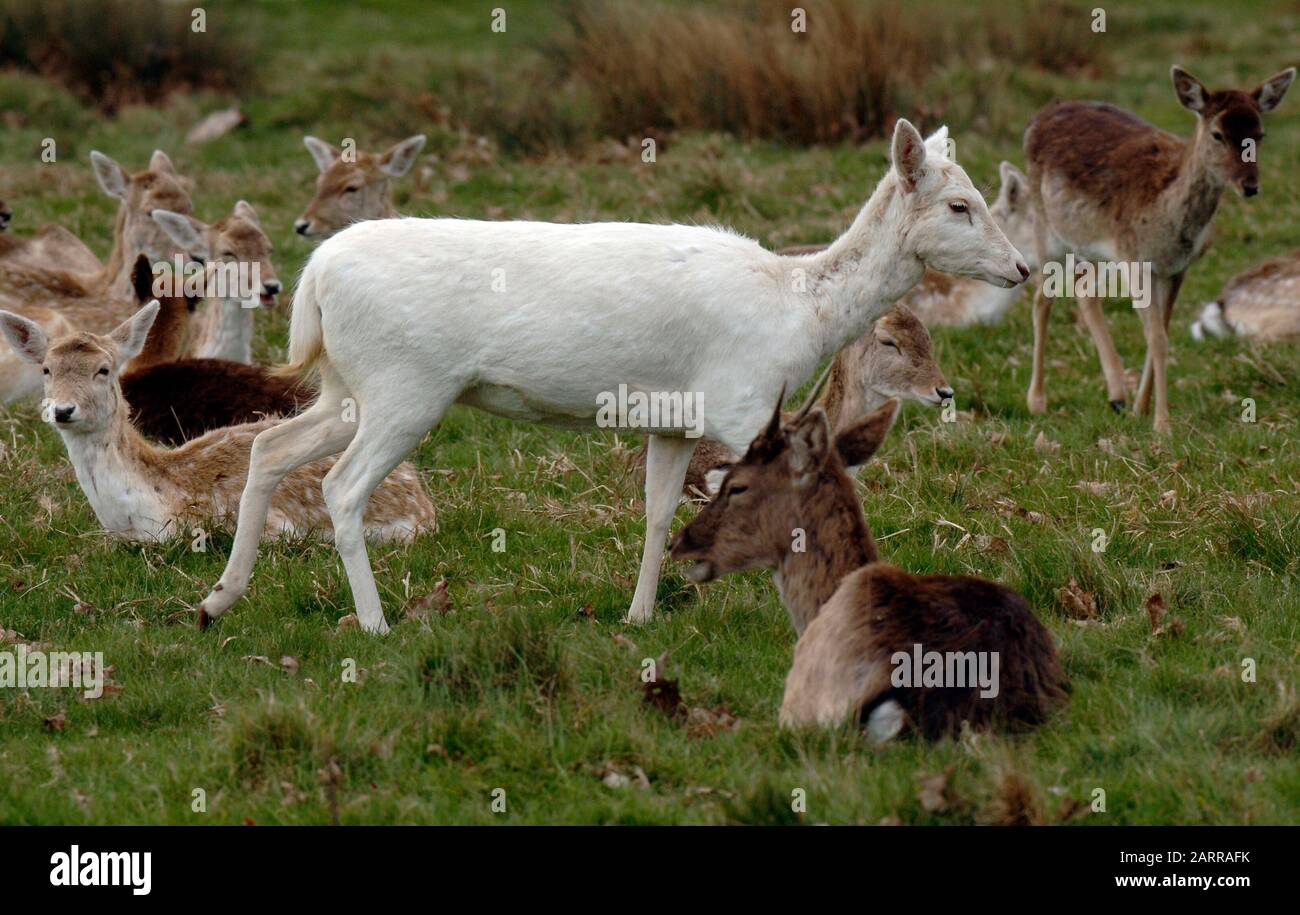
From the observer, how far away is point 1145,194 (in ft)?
32.2

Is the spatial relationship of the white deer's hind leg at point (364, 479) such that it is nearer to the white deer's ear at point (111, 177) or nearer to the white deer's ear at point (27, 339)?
the white deer's ear at point (27, 339)

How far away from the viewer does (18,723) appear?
5.59m

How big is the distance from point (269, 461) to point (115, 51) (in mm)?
14496

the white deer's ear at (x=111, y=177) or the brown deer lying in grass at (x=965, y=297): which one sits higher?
the white deer's ear at (x=111, y=177)

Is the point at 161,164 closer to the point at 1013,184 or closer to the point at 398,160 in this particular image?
the point at 398,160

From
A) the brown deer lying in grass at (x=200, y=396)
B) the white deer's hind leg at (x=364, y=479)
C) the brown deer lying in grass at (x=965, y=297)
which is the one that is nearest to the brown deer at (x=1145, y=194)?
the brown deer lying in grass at (x=965, y=297)

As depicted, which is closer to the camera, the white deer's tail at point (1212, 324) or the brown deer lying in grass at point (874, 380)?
the brown deer lying in grass at point (874, 380)

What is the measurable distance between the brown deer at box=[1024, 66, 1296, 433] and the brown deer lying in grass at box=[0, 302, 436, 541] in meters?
3.84

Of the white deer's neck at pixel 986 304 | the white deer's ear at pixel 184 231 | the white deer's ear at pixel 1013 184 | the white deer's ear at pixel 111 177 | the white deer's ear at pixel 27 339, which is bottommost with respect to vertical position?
the white deer's ear at pixel 27 339

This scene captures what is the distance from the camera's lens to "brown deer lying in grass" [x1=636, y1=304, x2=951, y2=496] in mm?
8297

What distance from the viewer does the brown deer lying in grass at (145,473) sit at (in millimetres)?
7445

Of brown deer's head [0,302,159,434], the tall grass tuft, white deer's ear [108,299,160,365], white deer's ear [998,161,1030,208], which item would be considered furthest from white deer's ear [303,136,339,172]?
the tall grass tuft
